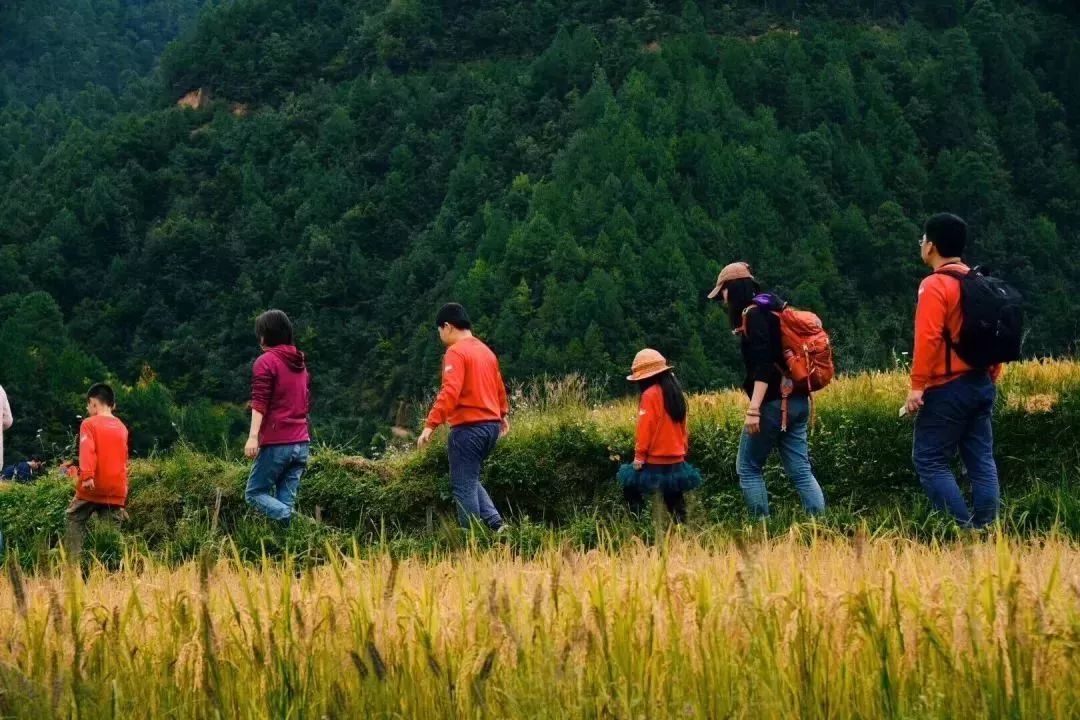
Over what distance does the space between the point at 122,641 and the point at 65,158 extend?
115833 mm

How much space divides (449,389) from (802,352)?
6.62 feet

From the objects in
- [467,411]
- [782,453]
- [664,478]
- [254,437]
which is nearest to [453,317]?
[467,411]

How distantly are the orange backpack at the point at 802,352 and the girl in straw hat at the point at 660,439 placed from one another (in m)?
0.82

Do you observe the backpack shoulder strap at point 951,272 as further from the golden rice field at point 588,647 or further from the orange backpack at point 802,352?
the golden rice field at point 588,647

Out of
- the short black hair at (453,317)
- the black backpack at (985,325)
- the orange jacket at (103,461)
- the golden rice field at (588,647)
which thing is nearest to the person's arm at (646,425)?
the short black hair at (453,317)

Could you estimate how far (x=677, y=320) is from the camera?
239ft

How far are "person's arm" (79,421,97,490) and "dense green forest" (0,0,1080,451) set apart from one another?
5444 centimetres

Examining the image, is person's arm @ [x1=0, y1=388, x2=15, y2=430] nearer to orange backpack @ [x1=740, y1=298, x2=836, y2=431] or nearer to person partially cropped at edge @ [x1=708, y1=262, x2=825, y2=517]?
person partially cropped at edge @ [x1=708, y1=262, x2=825, y2=517]

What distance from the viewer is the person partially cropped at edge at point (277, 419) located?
8.80m

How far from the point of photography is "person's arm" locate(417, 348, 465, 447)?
28.1ft

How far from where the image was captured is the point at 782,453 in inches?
322

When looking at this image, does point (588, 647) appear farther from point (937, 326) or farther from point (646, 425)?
point (646, 425)

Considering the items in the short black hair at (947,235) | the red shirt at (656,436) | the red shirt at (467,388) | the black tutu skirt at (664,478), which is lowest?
the black tutu skirt at (664,478)

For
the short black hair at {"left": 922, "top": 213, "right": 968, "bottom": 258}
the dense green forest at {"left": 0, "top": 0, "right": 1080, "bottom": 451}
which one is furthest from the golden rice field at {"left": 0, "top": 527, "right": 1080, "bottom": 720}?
the dense green forest at {"left": 0, "top": 0, "right": 1080, "bottom": 451}
